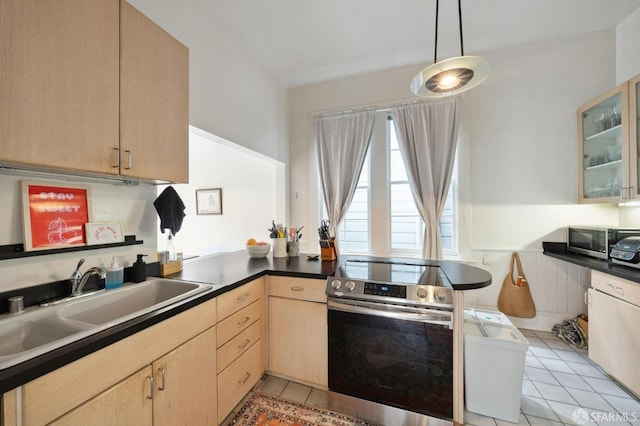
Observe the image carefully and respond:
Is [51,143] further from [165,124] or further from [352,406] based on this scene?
[352,406]

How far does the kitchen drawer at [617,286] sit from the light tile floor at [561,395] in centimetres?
67

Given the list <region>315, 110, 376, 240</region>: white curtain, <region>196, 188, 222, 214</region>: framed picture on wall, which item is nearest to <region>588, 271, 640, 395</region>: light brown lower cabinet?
<region>315, 110, 376, 240</region>: white curtain

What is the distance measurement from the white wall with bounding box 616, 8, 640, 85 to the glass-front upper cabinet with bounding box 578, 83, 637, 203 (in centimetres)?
38

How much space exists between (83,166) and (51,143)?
123mm

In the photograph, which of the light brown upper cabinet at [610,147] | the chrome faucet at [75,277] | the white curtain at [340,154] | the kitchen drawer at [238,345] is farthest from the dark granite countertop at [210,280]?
the light brown upper cabinet at [610,147]

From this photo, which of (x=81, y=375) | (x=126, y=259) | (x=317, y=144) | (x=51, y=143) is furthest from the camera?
(x=317, y=144)

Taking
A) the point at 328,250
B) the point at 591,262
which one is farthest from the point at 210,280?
the point at 591,262

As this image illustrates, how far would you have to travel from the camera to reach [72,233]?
123 centimetres

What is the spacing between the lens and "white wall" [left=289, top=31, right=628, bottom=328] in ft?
8.04

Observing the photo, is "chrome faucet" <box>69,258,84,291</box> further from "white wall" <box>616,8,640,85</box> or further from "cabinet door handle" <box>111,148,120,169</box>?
"white wall" <box>616,8,640,85</box>

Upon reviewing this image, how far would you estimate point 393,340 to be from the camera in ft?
4.69

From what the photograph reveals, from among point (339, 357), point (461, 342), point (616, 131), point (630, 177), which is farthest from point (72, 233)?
point (616, 131)

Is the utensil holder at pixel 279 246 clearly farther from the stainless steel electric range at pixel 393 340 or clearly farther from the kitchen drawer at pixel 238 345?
the stainless steel electric range at pixel 393 340

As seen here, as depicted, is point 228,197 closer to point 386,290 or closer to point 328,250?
point 328,250
